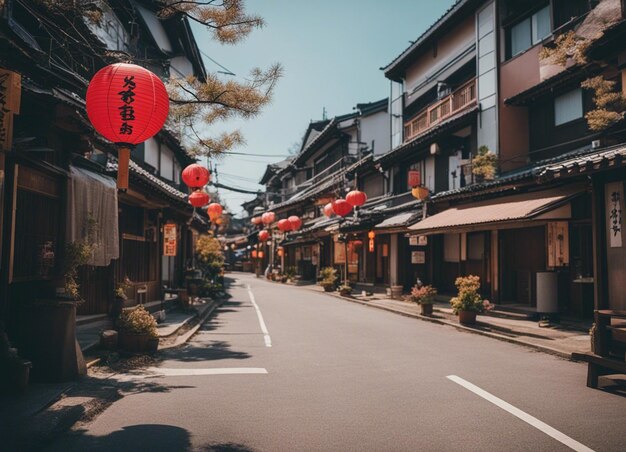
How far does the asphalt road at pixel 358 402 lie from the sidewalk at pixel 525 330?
774mm

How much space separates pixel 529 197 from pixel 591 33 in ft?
17.2

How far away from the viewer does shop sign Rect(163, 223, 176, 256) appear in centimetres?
2045

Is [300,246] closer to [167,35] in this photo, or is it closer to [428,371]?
[167,35]

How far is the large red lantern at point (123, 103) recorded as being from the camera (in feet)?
25.4

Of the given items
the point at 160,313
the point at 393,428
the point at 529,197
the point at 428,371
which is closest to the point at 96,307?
the point at 160,313

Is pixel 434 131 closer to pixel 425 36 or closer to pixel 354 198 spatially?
pixel 354 198

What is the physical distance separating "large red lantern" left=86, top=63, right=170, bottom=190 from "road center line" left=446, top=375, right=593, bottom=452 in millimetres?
6420

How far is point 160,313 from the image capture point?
1620 centimetres

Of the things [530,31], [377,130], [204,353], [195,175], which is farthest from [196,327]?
[377,130]

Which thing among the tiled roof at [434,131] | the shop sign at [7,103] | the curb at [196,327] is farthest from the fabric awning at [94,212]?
the tiled roof at [434,131]

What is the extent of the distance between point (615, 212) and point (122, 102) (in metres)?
9.63

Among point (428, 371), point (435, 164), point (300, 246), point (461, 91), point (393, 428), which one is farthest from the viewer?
point (300, 246)

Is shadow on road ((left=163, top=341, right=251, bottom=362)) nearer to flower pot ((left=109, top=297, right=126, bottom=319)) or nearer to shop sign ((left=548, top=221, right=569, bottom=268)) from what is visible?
flower pot ((left=109, top=297, right=126, bottom=319))

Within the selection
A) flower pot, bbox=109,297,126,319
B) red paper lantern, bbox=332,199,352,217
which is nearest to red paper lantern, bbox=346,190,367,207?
red paper lantern, bbox=332,199,352,217
